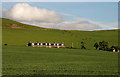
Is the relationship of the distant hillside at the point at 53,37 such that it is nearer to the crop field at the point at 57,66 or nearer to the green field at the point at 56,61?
the green field at the point at 56,61

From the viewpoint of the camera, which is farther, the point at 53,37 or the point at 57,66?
the point at 53,37

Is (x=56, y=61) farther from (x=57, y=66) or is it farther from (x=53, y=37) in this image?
(x=53, y=37)

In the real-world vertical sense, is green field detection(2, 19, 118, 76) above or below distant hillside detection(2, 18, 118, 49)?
below

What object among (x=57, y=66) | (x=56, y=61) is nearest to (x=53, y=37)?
(x=56, y=61)

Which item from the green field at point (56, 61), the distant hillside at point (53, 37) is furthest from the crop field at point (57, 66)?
the distant hillside at point (53, 37)

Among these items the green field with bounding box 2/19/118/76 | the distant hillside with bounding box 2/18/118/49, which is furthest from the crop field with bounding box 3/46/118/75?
the distant hillside with bounding box 2/18/118/49

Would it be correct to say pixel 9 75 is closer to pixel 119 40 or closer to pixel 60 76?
pixel 60 76

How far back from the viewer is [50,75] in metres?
12.6

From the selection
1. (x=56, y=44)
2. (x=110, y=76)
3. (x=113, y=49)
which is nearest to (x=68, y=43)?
(x=56, y=44)

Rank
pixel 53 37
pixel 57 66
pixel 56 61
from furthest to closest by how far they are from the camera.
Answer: pixel 53 37 → pixel 56 61 → pixel 57 66

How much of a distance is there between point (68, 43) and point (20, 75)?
74904 mm

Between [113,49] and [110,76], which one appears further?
[113,49]

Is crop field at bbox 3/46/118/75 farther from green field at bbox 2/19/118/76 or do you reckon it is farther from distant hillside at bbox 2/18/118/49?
distant hillside at bbox 2/18/118/49

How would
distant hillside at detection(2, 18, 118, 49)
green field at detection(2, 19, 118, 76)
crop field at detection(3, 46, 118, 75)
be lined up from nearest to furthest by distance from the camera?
crop field at detection(3, 46, 118, 75), green field at detection(2, 19, 118, 76), distant hillside at detection(2, 18, 118, 49)
